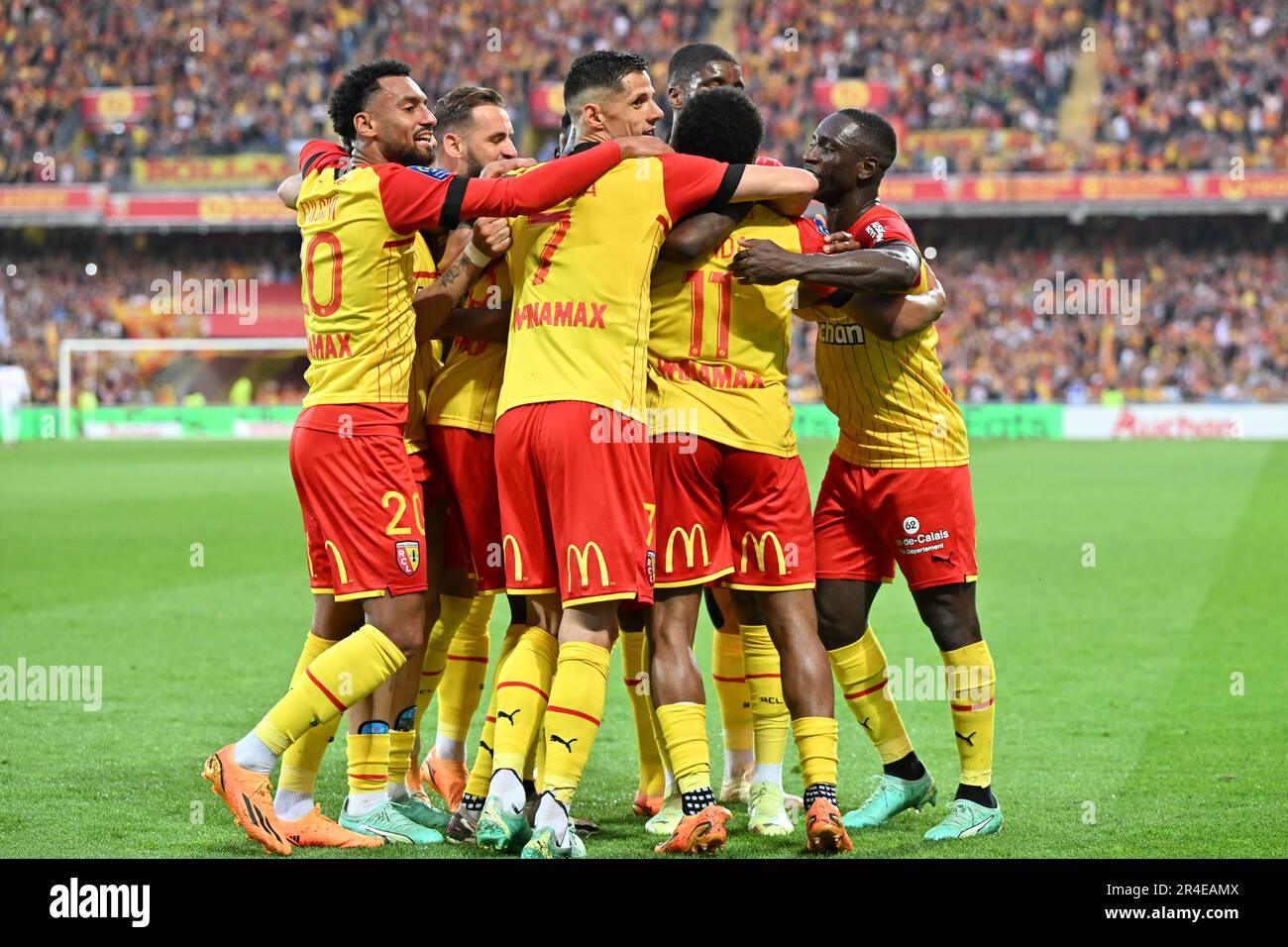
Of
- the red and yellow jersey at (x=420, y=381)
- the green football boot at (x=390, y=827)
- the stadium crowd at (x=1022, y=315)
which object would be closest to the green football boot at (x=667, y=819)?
the green football boot at (x=390, y=827)

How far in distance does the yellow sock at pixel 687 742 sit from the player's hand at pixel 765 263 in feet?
4.66

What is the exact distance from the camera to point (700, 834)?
475 centimetres

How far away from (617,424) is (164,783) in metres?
2.62

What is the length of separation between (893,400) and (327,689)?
7.25ft

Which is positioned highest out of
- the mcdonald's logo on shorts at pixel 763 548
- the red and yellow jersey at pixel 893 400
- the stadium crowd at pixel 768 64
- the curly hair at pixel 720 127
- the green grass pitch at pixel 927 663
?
the stadium crowd at pixel 768 64

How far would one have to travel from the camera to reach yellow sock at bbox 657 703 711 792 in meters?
5.00

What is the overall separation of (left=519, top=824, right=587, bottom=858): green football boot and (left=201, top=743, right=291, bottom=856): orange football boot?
2.71ft

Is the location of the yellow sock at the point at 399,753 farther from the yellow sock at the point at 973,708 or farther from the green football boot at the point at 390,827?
the yellow sock at the point at 973,708

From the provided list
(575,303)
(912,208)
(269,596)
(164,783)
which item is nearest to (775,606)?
(575,303)

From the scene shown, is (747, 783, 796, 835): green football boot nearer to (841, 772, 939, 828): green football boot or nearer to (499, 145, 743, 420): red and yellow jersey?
(841, 772, 939, 828): green football boot

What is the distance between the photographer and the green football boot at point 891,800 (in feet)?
18.1

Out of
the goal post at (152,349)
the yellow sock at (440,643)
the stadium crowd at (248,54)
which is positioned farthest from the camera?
the stadium crowd at (248,54)

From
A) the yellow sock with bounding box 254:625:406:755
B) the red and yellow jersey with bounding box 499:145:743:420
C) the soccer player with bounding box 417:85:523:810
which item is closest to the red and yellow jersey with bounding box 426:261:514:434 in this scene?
the soccer player with bounding box 417:85:523:810

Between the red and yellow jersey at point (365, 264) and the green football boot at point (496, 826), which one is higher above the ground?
the red and yellow jersey at point (365, 264)
